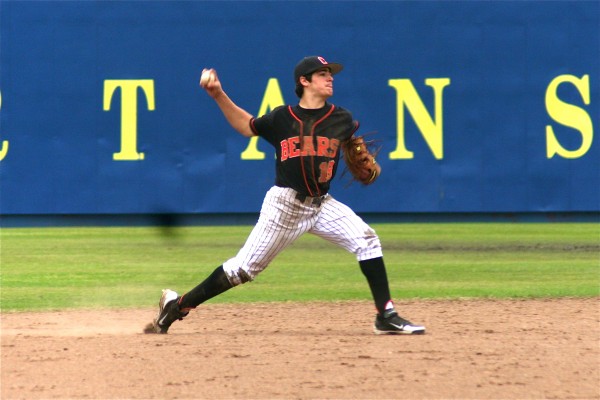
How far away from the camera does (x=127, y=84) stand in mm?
14734

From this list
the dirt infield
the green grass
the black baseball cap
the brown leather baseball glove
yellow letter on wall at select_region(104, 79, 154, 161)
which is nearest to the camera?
the dirt infield

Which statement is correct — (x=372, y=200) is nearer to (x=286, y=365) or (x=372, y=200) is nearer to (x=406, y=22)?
(x=406, y=22)

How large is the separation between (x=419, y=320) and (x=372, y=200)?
7952mm

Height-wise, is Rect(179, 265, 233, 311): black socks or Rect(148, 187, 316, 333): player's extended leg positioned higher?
Rect(148, 187, 316, 333): player's extended leg

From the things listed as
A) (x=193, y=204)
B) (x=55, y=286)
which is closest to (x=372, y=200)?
(x=193, y=204)

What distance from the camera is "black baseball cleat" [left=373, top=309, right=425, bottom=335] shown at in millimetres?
5742

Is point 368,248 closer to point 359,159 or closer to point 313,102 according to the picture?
point 359,159

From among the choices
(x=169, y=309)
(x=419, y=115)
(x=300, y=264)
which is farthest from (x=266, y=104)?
(x=169, y=309)

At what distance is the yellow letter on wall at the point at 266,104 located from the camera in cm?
1448

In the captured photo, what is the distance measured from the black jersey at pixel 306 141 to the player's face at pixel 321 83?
97 millimetres

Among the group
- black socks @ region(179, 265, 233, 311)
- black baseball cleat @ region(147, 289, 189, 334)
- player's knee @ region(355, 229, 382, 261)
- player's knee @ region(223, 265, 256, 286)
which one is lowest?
black baseball cleat @ region(147, 289, 189, 334)

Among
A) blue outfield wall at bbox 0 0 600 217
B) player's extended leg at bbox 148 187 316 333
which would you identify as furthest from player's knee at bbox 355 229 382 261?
blue outfield wall at bbox 0 0 600 217

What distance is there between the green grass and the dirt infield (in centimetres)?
130

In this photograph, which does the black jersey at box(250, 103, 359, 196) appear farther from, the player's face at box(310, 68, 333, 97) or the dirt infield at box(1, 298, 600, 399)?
the dirt infield at box(1, 298, 600, 399)
